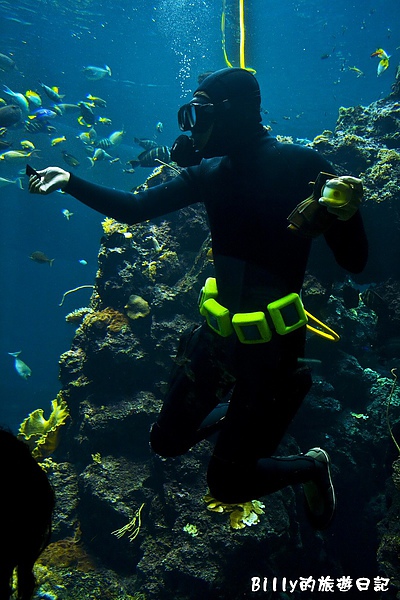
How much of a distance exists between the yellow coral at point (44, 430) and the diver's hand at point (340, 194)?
6.33m

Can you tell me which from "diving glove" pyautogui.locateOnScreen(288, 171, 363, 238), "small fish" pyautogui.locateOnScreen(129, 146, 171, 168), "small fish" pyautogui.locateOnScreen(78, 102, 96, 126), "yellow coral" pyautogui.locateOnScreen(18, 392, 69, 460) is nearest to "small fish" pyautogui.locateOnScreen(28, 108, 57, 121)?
"small fish" pyautogui.locateOnScreen(78, 102, 96, 126)

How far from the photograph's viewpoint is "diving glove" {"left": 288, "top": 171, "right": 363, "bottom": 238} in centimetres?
179

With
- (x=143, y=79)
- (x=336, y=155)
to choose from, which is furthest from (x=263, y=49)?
(x=336, y=155)

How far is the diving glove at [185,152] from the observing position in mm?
2588

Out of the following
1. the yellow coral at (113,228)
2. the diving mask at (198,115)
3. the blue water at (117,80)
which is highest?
the blue water at (117,80)

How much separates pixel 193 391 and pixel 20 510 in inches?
61.7

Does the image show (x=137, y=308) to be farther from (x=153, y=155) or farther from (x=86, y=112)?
(x=86, y=112)

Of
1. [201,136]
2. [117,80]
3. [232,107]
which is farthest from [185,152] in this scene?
[117,80]

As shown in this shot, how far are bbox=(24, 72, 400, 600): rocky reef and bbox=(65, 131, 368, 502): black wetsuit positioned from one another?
232cm

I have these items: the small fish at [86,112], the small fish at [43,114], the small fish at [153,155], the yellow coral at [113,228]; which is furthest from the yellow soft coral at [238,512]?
the small fish at [86,112]

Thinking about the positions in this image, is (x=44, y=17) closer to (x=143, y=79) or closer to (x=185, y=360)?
(x=143, y=79)

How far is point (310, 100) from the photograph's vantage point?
32.3 m

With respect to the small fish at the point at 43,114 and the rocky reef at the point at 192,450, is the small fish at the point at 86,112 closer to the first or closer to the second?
the small fish at the point at 43,114

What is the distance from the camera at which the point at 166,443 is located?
2.71m
